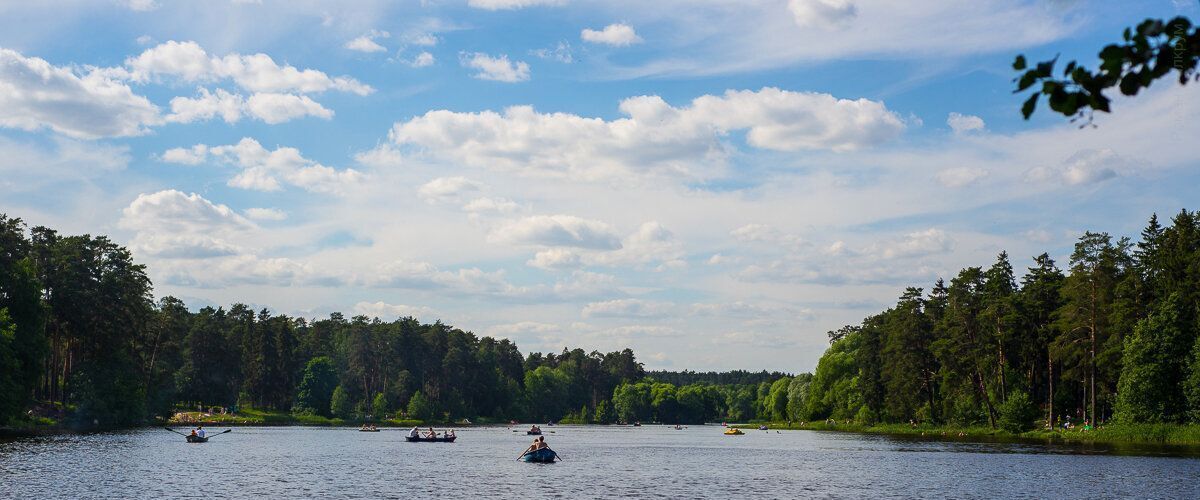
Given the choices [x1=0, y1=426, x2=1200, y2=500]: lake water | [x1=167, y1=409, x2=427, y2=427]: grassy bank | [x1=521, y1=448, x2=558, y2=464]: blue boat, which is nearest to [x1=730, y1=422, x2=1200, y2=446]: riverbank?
[x1=0, y1=426, x2=1200, y2=500]: lake water

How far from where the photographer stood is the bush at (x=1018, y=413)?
121 metres

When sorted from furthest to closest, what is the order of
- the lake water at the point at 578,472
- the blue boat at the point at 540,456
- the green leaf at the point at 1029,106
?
the blue boat at the point at 540,456, the lake water at the point at 578,472, the green leaf at the point at 1029,106

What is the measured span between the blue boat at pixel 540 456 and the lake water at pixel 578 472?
247cm

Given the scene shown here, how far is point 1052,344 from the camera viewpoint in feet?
366

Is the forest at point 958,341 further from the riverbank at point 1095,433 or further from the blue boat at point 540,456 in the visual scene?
the blue boat at point 540,456

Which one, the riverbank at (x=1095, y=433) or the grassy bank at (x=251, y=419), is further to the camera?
the grassy bank at (x=251, y=419)

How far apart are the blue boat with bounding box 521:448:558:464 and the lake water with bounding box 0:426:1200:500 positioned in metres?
2.47

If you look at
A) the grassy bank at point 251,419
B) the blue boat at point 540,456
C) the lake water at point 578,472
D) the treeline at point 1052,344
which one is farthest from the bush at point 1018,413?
the grassy bank at point 251,419

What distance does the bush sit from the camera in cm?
12075

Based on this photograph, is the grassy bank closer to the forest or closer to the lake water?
the forest

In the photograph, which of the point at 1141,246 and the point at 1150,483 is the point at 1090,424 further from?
the point at 1150,483

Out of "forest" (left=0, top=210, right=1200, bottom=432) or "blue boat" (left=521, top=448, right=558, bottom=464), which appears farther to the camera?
"forest" (left=0, top=210, right=1200, bottom=432)

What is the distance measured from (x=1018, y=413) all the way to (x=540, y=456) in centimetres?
6561

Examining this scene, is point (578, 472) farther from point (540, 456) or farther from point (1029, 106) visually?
point (1029, 106)
